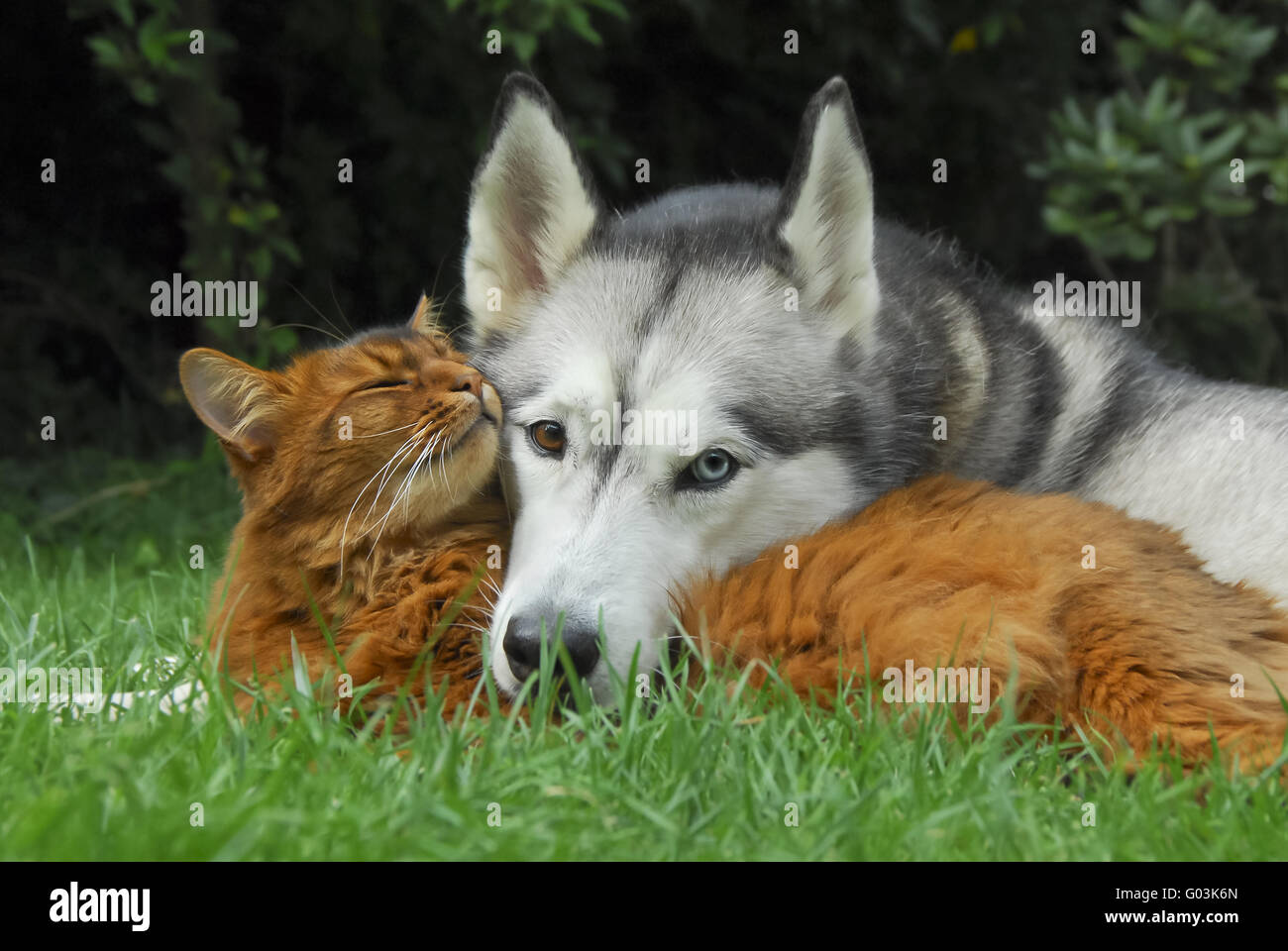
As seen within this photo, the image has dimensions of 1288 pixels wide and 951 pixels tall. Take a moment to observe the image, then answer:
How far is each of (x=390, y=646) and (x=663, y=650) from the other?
575 mm

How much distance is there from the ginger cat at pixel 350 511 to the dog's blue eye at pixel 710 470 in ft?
1.51

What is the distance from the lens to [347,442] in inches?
115

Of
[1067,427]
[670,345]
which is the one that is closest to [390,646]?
[670,345]

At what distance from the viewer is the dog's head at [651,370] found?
108 inches

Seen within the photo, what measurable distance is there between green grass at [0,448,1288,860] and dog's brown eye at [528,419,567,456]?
69 cm

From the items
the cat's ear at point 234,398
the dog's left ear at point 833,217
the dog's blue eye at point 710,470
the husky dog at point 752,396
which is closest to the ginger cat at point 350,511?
the cat's ear at point 234,398

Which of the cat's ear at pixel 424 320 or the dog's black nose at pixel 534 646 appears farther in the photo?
the cat's ear at pixel 424 320

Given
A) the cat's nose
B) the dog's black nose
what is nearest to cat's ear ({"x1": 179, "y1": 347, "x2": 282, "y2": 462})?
the cat's nose

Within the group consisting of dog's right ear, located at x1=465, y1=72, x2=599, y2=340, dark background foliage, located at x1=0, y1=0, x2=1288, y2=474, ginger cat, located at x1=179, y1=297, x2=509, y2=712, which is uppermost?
dark background foliage, located at x1=0, y1=0, x2=1288, y2=474

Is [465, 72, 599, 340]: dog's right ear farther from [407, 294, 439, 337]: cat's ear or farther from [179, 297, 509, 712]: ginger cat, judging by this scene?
[179, 297, 509, 712]: ginger cat

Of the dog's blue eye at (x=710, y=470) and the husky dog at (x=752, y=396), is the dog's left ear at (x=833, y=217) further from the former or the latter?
the dog's blue eye at (x=710, y=470)

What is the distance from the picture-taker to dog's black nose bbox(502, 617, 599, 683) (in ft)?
8.29

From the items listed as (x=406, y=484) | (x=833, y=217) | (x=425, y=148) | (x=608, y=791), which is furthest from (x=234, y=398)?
(x=425, y=148)

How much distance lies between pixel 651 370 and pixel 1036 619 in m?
1.01
